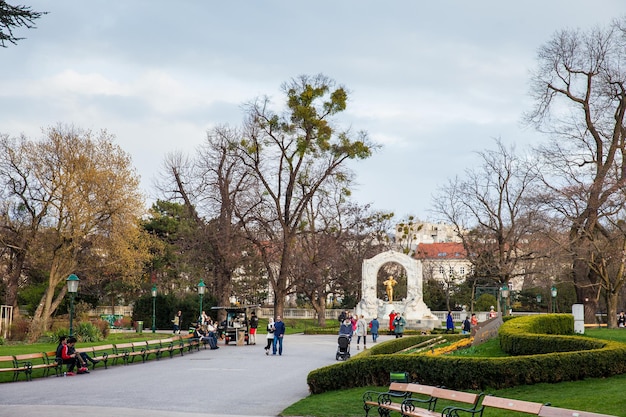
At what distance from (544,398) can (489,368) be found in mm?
1898

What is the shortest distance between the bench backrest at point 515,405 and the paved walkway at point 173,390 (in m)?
5.81

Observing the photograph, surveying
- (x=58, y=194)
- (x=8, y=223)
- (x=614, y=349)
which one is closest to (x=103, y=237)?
(x=58, y=194)

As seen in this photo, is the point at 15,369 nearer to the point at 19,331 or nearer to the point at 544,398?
the point at 544,398

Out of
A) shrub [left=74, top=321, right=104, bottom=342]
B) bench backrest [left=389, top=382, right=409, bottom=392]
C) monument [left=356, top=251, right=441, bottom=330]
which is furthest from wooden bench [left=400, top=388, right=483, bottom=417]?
monument [left=356, top=251, right=441, bottom=330]

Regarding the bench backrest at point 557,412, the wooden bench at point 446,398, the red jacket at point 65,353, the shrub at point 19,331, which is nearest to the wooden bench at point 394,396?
the wooden bench at point 446,398

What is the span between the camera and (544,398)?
47.5ft

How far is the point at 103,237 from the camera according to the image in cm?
4212

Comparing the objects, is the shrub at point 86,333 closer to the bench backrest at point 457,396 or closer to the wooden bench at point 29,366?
the wooden bench at point 29,366

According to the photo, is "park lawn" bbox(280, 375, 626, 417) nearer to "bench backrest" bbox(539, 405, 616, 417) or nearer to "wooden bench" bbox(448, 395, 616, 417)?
"wooden bench" bbox(448, 395, 616, 417)

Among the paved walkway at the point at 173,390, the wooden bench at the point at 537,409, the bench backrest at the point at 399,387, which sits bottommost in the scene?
the paved walkway at the point at 173,390

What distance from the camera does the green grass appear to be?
13.0 m

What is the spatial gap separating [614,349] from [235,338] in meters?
24.3

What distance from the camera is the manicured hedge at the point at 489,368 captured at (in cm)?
1598

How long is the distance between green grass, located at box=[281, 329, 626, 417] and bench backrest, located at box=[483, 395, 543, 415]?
2089 mm
